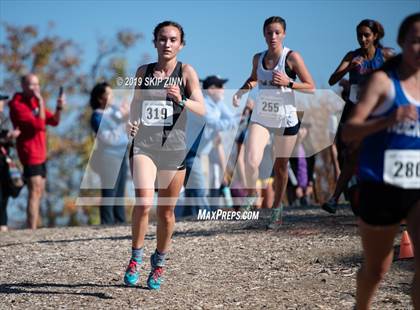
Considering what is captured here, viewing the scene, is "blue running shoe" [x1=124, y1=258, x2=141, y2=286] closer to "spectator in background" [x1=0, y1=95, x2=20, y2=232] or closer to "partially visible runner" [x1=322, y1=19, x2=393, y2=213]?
"partially visible runner" [x1=322, y1=19, x2=393, y2=213]

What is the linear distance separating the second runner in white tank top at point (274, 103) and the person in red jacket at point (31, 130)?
12.7 ft

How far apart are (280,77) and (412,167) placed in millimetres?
4119

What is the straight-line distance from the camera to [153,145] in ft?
19.7

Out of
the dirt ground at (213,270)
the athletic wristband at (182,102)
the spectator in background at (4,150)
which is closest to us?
the dirt ground at (213,270)

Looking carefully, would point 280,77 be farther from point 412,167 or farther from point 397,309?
point 412,167

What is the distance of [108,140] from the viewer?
38.4 ft

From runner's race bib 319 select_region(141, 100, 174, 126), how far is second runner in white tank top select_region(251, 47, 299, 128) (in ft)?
7.91

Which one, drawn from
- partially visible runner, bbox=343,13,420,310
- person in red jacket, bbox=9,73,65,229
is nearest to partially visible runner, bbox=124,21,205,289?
partially visible runner, bbox=343,13,420,310

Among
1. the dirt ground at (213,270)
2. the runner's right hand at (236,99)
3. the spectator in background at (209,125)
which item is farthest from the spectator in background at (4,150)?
the runner's right hand at (236,99)

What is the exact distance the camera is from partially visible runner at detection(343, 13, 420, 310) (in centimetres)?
400

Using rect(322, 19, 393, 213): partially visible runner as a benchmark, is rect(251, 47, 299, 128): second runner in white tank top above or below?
below

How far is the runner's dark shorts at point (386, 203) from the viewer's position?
4.03 meters

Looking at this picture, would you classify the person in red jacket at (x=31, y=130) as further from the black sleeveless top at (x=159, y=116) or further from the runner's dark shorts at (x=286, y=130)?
the black sleeveless top at (x=159, y=116)

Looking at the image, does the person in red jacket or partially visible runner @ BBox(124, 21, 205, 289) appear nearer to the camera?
partially visible runner @ BBox(124, 21, 205, 289)
